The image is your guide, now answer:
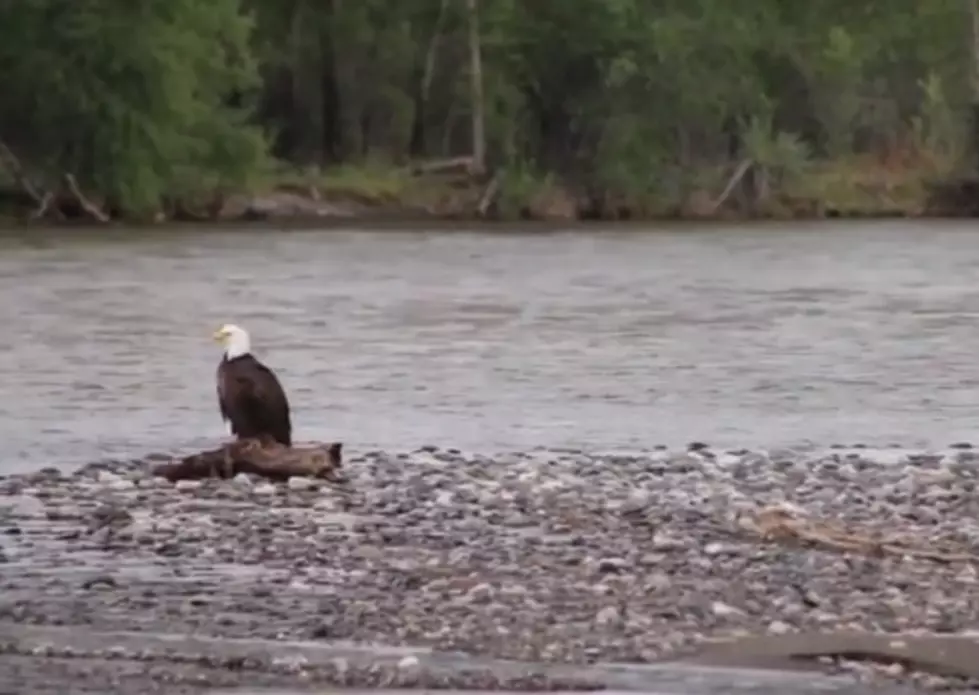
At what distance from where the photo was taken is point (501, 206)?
160ft

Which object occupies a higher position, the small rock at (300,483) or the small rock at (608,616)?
the small rock at (608,616)

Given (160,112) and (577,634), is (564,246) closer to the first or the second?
(160,112)

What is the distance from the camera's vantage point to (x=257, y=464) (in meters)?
12.0

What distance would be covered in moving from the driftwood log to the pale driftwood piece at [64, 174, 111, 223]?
3302 centimetres

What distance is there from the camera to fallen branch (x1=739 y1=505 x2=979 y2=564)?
973 centimetres

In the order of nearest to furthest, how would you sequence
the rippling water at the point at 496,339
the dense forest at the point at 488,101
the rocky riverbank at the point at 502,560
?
the rocky riverbank at the point at 502,560
the rippling water at the point at 496,339
the dense forest at the point at 488,101

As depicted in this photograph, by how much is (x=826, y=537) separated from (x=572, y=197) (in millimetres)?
40319

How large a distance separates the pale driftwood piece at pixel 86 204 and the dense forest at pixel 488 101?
Answer: 0.14ft

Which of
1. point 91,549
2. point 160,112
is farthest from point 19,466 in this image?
point 160,112

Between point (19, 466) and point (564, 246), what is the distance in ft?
88.0

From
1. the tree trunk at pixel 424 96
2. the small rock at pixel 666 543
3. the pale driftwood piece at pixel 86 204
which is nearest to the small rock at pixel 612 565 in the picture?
the small rock at pixel 666 543

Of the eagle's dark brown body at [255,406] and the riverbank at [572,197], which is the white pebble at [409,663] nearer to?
the eagle's dark brown body at [255,406]

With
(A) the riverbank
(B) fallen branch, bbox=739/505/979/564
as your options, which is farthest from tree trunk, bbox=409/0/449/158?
(B) fallen branch, bbox=739/505/979/564

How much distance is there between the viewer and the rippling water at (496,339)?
52.7 feet
